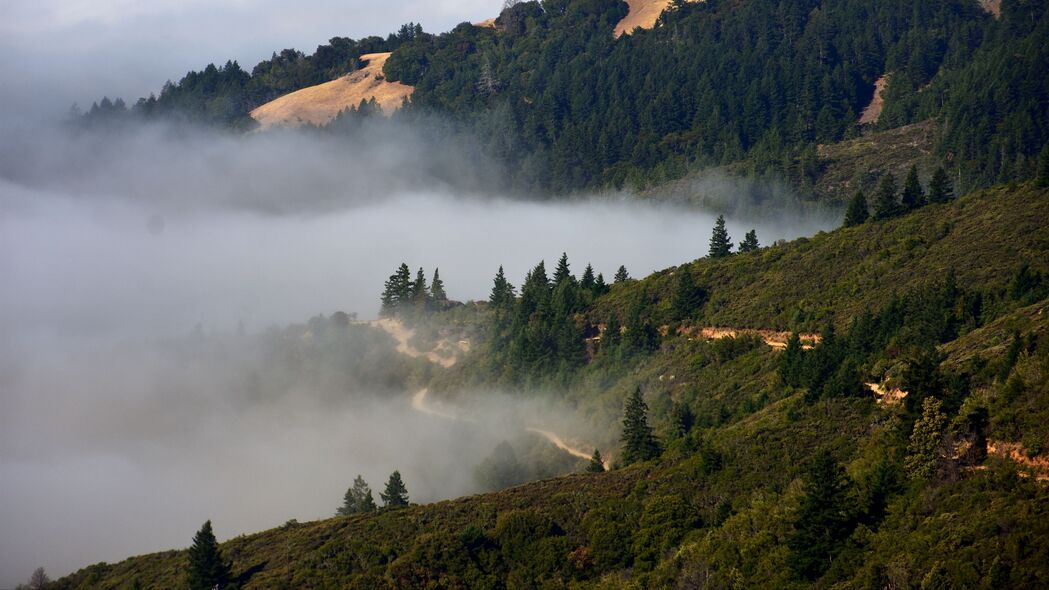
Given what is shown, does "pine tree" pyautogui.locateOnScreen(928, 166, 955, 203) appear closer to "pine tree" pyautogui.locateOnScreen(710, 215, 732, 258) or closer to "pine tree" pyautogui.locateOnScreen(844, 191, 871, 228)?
"pine tree" pyautogui.locateOnScreen(844, 191, 871, 228)

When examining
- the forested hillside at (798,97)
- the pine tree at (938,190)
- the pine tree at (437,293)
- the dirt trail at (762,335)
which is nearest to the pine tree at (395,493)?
the dirt trail at (762,335)

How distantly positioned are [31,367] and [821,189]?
8918 centimetres

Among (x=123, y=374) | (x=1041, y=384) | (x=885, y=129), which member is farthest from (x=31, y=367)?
(x=1041, y=384)

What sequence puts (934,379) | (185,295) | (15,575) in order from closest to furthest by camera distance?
(934,379) < (15,575) < (185,295)

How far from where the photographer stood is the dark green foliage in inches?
2196

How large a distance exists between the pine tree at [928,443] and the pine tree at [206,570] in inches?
1277

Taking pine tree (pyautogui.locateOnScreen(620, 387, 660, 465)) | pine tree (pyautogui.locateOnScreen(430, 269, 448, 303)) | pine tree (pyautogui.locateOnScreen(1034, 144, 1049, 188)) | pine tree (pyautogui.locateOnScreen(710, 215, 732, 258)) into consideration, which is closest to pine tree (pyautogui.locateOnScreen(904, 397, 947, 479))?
pine tree (pyautogui.locateOnScreen(620, 387, 660, 465))

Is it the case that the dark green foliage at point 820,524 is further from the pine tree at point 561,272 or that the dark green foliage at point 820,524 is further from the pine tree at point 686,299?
the pine tree at point 561,272

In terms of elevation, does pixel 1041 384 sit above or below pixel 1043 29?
below

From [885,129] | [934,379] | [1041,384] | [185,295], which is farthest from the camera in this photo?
[185,295]

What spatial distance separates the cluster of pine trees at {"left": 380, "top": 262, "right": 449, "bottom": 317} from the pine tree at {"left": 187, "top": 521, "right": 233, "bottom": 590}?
2630 inches

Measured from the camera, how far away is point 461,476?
97500 millimetres

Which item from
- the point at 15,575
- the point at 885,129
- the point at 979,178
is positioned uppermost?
the point at 885,129

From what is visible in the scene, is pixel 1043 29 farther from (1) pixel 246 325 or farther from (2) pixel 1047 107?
(1) pixel 246 325
